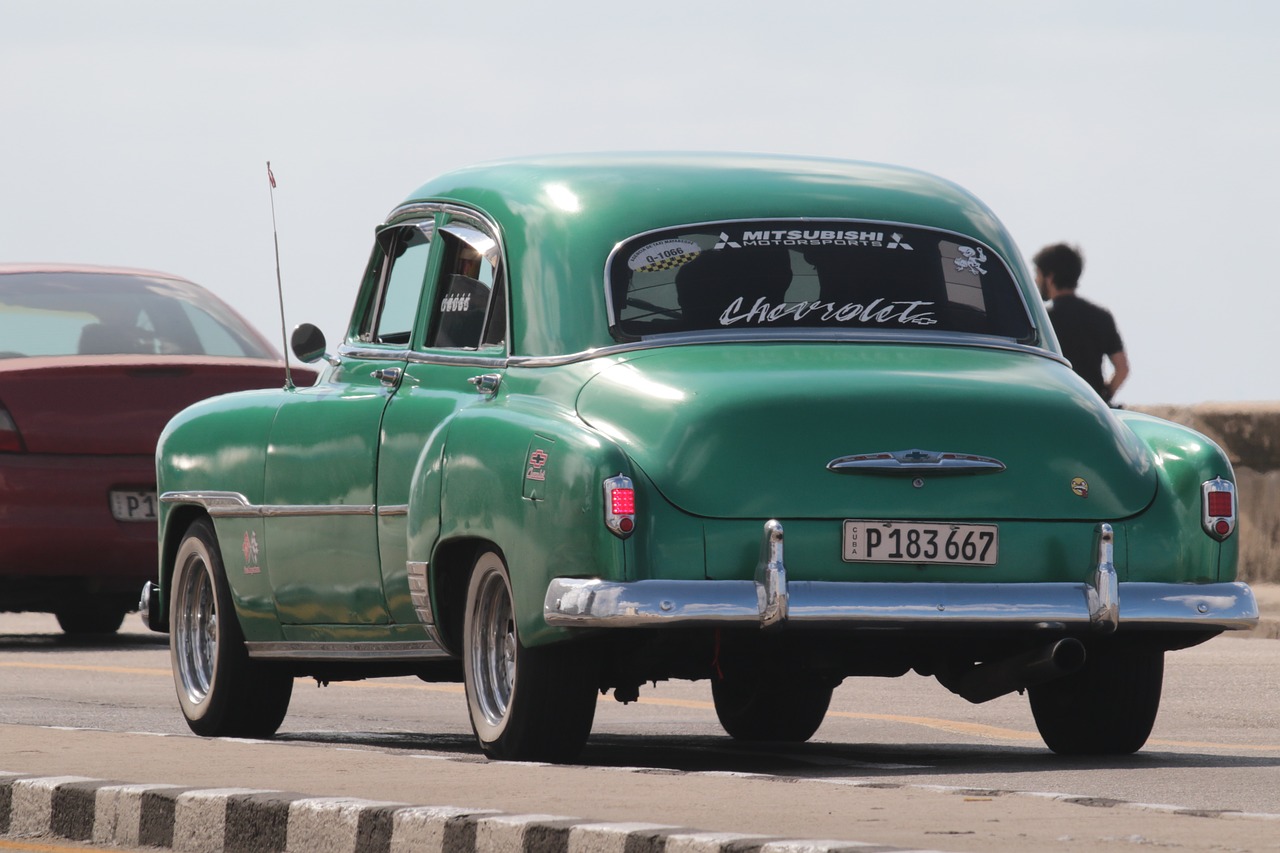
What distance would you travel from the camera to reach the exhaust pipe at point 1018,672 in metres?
8.58

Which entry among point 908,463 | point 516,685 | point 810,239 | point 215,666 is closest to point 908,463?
point 908,463

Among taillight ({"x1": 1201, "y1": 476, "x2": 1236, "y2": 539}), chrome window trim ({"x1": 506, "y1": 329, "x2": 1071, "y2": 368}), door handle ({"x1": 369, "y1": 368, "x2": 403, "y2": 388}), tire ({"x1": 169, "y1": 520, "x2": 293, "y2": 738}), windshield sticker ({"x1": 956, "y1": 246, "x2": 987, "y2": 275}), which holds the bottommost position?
tire ({"x1": 169, "y1": 520, "x2": 293, "y2": 738})

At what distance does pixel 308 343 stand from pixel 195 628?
3.72ft

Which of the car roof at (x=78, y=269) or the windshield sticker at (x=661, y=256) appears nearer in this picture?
the windshield sticker at (x=661, y=256)

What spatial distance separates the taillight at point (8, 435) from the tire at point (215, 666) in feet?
14.2

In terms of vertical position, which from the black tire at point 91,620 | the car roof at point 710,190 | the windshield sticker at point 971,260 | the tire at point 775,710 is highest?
the car roof at point 710,190

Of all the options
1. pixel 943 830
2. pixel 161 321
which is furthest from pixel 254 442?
pixel 161 321

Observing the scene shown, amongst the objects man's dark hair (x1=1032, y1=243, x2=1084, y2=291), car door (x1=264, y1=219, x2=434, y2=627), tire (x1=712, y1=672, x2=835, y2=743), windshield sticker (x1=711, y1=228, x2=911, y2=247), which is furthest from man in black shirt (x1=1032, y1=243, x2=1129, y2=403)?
windshield sticker (x1=711, y1=228, x2=911, y2=247)

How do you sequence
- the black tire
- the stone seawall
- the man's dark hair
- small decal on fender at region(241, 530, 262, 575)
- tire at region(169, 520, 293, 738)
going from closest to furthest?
1. small decal on fender at region(241, 530, 262, 575)
2. tire at region(169, 520, 293, 738)
3. the man's dark hair
4. the black tire
5. the stone seawall

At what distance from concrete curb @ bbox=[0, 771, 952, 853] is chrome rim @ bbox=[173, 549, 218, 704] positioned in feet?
8.38

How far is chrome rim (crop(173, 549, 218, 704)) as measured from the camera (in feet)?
36.0

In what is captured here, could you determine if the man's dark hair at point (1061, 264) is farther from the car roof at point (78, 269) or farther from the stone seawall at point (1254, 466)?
the car roof at point (78, 269)

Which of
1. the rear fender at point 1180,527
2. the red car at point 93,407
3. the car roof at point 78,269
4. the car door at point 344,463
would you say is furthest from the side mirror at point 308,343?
the car roof at point 78,269

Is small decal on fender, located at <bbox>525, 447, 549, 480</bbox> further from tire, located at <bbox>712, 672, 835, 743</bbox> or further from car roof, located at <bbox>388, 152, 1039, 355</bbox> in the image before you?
tire, located at <bbox>712, 672, 835, 743</bbox>
